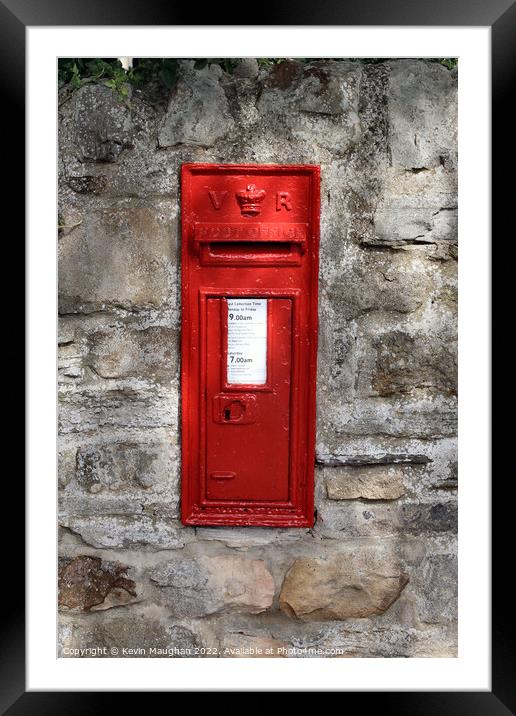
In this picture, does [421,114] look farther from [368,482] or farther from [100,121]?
[368,482]

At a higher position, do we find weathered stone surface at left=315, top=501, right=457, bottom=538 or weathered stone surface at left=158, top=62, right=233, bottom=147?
weathered stone surface at left=158, top=62, right=233, bottom=147

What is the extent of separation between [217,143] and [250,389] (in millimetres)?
793

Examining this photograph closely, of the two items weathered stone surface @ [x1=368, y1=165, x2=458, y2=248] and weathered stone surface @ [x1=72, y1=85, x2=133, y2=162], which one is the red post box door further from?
weathered stone surface @ [x1=72, y1=85, x2=133, y2=162]

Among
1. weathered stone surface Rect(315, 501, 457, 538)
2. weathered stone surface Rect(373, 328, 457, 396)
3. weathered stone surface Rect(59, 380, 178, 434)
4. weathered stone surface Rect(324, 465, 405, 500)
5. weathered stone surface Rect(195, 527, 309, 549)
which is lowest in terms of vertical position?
weathered stone surface Rect(195, 527, 309, 549)

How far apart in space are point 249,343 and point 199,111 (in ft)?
2.48

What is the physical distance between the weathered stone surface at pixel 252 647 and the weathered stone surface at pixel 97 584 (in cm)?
36

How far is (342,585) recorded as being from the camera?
1955mm

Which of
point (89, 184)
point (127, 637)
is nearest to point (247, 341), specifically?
point (89, 184)

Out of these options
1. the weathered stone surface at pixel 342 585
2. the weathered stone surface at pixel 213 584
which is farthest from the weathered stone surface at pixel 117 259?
the weathered stone surface at pixel 342 585

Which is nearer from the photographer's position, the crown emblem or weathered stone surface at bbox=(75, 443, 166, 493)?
the crown emblem

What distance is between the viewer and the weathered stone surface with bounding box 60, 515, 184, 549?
6.43ft

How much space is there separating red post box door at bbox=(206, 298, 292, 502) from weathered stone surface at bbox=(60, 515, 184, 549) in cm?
21

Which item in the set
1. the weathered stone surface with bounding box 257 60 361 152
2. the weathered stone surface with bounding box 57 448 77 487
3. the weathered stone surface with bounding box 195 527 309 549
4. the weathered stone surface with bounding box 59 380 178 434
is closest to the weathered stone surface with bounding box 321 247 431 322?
the weathered stone surface with bounding box 257 60 361 152
